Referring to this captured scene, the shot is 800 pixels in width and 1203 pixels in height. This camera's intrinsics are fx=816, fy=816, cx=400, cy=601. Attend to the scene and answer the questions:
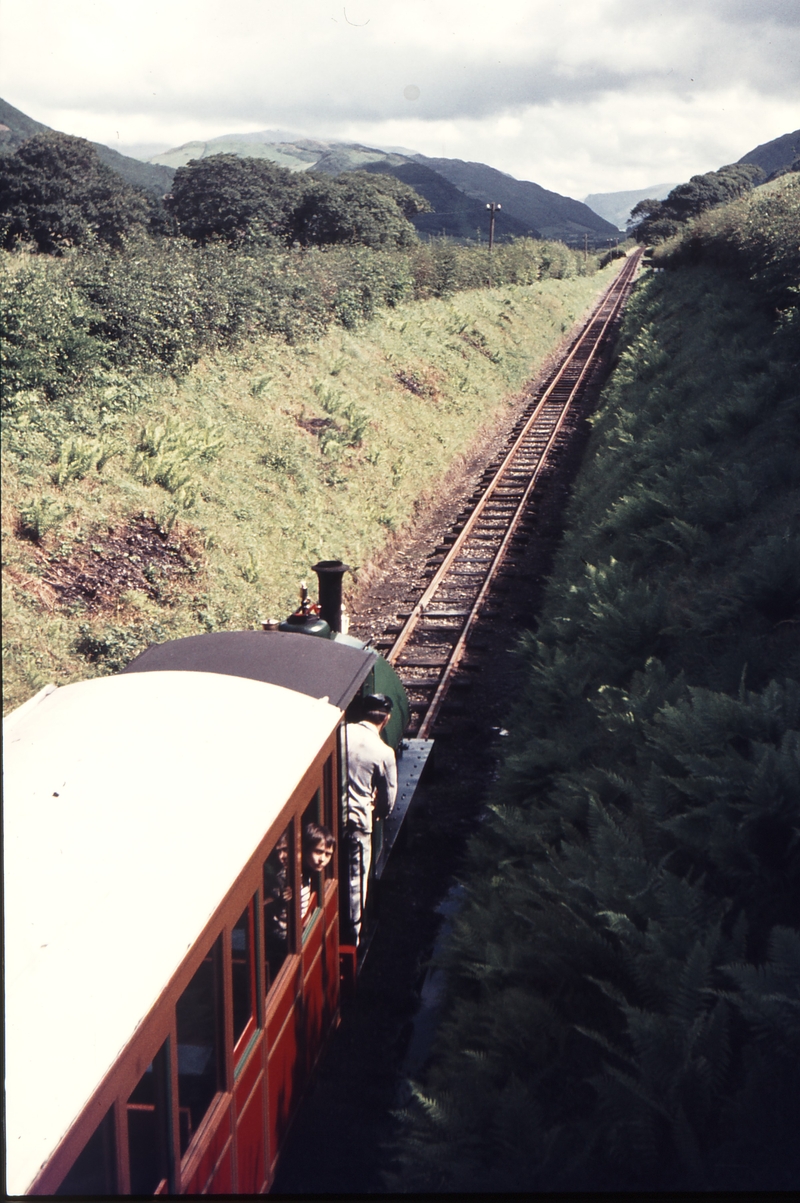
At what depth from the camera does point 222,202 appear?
21.5 metres

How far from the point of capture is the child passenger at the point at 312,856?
4.82 meters

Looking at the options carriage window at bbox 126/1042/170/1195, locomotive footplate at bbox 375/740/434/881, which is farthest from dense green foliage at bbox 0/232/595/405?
carriage window at bbox 126/1042/170/1195

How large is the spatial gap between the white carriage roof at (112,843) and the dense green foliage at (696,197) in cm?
5259

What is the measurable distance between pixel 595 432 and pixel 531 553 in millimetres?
7064

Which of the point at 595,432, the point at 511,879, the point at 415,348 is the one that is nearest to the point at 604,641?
the point at 511,879

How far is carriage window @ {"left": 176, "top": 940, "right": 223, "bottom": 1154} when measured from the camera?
3590 mm

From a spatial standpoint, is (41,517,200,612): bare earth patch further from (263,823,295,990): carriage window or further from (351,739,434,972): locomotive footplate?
(263,823,295,990): carriage window

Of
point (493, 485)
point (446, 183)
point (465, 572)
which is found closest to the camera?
point (465, 572)

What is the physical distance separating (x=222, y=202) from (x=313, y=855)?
2096 cm

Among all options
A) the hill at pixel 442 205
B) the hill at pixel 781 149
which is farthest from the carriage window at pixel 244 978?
the hill at pixel 442 205

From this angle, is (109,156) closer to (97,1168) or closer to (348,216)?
(97,1168)

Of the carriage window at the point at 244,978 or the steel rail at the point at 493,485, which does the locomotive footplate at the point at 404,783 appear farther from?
the carriage window at the point at 244,978

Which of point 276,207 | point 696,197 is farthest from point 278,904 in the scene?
point 696,197

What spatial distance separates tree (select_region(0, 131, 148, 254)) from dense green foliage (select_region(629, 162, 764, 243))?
3987 cm
